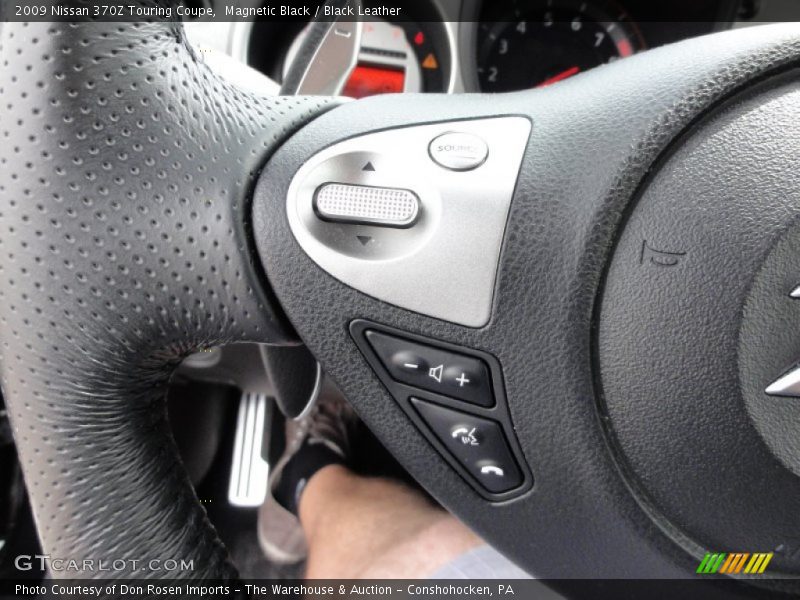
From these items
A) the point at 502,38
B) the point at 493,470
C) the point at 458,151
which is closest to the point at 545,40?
the point at 502,38

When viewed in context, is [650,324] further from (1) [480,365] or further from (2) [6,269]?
(2) [6,269]

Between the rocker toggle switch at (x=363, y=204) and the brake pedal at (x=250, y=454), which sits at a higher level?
the rocker toggle switch at (x=363, y=204)

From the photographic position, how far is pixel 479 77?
1.31 m

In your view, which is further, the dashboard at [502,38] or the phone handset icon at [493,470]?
the dashboard at [502,38]

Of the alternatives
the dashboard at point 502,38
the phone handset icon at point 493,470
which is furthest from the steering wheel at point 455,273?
the dashboard at point 502,38

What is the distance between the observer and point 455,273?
508mm

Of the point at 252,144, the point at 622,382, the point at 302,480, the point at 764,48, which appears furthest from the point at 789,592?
the point at 302,480

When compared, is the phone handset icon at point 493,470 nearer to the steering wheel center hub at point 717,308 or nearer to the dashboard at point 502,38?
the steering wheel center hub at point 717,308

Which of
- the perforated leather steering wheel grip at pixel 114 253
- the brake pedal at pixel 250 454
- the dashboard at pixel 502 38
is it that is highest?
the dashboard at pixel 502 38

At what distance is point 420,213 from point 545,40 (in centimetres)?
99

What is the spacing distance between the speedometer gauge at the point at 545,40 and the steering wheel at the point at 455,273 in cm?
83

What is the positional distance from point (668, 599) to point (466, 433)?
0.22 m

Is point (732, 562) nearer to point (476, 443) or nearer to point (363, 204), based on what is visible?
point (476, 443)

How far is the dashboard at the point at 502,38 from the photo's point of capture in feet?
4.07
